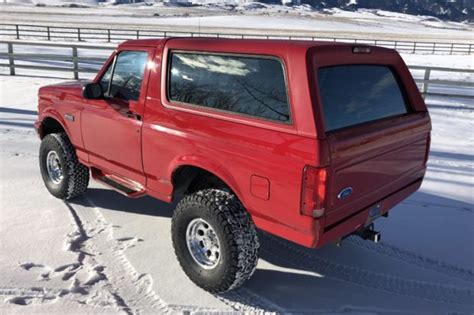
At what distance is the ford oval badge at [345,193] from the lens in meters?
2.90

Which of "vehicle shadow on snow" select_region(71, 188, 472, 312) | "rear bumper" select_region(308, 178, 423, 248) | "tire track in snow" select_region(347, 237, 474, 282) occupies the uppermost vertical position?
"rear bumper" select_region(308, 178, 423, 248)

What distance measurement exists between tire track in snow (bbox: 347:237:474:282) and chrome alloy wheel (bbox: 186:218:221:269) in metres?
1.64

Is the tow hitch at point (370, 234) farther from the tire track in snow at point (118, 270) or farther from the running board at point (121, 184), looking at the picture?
the running board at point (121, 184)

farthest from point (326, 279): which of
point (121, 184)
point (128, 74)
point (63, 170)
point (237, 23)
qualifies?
point (237, 23)

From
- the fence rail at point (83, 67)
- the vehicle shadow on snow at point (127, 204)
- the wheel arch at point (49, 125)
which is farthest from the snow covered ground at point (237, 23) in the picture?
the vehicle shadow on snow at point (127, 204)

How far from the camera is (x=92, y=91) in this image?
13.7ft

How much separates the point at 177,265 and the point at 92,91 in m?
1.82

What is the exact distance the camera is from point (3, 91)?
1175cm

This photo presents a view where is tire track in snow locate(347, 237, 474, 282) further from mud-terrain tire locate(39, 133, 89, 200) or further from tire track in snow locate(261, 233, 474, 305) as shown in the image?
mud-terrain tire locate(39, 133, 89, 200)

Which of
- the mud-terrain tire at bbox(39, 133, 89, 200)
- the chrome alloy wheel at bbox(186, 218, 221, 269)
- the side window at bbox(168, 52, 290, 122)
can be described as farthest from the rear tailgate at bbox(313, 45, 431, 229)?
the mud-terrain tire at bbox(39, 133, 89, 200)

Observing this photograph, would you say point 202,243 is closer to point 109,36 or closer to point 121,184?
point 121,184

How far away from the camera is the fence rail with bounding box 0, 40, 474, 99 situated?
1248 cm

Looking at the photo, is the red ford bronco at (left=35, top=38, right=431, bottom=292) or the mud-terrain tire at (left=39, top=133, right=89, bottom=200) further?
the mud-terrain tire at (left=39, top=133, right=89, bottom=200)

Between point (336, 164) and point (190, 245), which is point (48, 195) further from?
point (336, 164)
